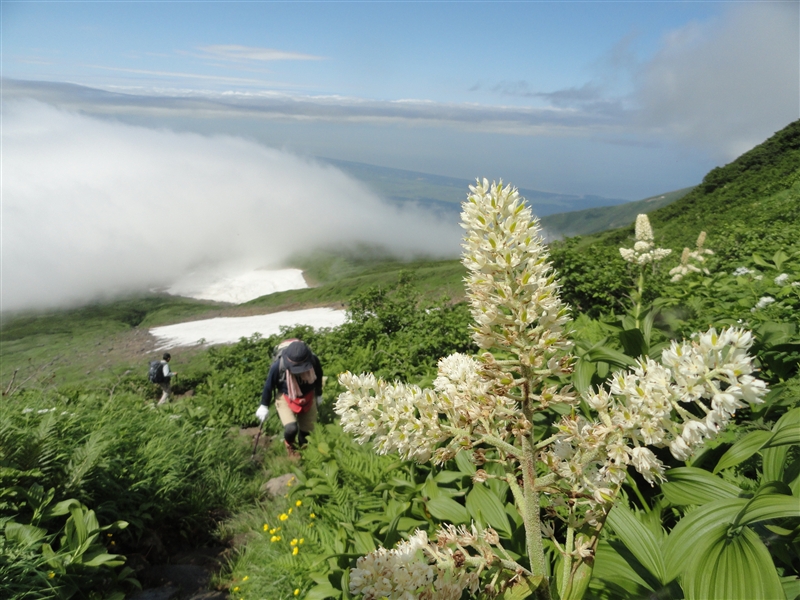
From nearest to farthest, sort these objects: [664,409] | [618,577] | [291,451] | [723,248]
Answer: [664,409] < [618,577] < [291,451] < [723,248]

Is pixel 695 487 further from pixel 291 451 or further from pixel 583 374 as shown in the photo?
pixel 291 451

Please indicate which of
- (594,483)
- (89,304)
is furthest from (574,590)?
(89,304)

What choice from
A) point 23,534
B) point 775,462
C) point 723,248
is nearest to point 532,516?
point 775,462

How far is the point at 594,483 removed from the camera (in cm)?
133

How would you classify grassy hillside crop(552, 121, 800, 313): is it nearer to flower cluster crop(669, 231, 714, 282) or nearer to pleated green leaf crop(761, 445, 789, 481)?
flower cluster crop(669, 231, 714, 282)

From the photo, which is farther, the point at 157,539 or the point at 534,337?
the point at 157,539

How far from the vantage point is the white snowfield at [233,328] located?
101 ft

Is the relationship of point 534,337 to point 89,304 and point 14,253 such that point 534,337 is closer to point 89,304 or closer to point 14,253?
point 89,304

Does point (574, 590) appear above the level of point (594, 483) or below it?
below

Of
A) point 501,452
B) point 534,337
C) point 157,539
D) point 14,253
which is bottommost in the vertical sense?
point 14,253

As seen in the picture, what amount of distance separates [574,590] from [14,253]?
244779mm

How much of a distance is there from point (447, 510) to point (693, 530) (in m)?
1.52

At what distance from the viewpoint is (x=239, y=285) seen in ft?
356

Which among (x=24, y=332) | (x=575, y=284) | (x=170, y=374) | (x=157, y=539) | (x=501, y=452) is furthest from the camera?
(x=24, y=332)
